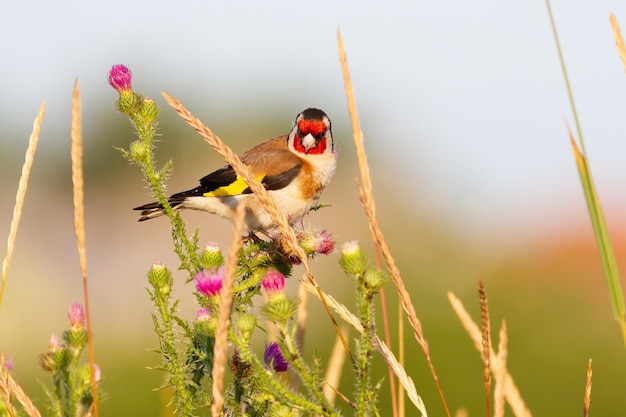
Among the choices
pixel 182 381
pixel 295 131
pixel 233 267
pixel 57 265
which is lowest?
pixel 182 381

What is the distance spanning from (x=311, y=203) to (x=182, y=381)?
8.63ft

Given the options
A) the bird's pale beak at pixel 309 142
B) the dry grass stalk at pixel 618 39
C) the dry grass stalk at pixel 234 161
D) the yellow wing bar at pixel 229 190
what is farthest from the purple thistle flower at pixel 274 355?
the bird's pale beak at pixel 309 142

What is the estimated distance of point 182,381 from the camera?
9.04ft

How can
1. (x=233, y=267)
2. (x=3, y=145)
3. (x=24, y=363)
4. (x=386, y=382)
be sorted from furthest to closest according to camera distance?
(x=3, y=145)
(x=24, y=363)
(x=386, y=382)
(x=233, y=267)

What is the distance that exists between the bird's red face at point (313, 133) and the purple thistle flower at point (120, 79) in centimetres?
230

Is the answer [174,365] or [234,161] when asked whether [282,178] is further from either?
[234,161]

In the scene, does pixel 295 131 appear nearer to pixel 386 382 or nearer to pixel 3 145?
pixel 386 382

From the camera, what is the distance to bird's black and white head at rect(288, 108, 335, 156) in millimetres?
5535

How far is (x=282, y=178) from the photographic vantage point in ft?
17.6

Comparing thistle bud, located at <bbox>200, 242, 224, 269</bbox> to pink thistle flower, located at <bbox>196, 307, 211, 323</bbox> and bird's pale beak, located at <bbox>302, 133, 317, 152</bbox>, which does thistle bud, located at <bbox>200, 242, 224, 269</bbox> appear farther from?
bird's pale beak, located at <bbox>302, 133, 317, 152</bbox>

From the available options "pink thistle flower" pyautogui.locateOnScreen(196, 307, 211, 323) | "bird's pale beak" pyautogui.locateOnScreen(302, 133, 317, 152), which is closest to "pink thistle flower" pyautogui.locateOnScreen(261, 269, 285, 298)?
"pink thistle flower" pyautogui.locateOnScreen(196, 307, 211, 323)

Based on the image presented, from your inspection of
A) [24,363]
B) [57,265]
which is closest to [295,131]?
[24,363]

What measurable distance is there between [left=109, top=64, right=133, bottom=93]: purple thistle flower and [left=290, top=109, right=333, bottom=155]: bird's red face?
2304 millimetres

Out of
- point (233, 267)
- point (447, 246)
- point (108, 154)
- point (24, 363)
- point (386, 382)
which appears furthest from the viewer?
point (108, 154)
